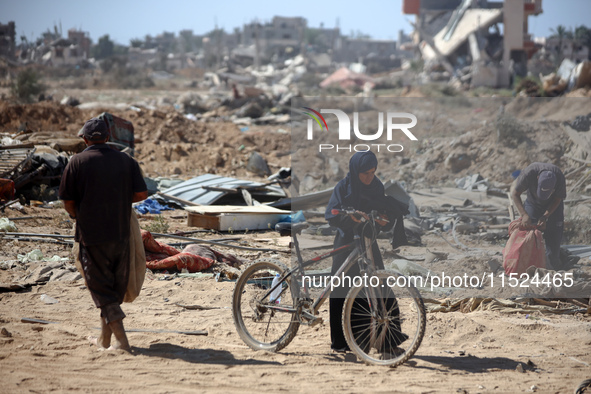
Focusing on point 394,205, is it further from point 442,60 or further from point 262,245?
point 442,60

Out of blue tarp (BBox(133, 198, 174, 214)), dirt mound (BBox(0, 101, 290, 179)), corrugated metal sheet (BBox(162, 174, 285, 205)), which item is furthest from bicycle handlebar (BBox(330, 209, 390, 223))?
dirt mound (BBox(0, 101, 290, 179))

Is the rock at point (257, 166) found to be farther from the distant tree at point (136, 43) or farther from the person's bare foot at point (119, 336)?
the distant tree at point (136, 43)

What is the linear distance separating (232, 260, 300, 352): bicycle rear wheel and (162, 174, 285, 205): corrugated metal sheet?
624cm

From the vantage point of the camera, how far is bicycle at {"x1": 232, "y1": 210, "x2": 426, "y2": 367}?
3.94 m

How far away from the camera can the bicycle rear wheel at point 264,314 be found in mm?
4371

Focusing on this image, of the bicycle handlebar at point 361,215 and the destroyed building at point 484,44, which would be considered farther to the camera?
the destroyed building at point 484,44

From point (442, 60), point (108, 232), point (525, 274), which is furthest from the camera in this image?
point (442, 60)

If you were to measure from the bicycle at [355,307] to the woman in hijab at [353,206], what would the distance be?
0.10 meters

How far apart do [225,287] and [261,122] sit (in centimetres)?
1738

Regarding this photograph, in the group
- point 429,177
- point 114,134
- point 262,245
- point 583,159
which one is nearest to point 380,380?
point 262,245

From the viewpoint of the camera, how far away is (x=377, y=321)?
158 inches

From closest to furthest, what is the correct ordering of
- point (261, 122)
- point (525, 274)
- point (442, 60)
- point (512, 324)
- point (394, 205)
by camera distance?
point (394, 205) < point (512, 324) < point (525, 274) < point (261, 122) < point (442, 60)

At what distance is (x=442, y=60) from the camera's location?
42.2m

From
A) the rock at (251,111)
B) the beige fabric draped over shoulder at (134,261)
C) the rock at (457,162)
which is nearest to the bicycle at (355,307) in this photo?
the beige fabric draped over shoulder at (134,261)
